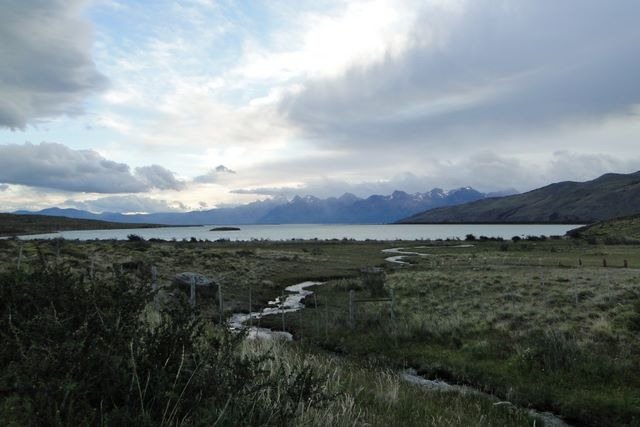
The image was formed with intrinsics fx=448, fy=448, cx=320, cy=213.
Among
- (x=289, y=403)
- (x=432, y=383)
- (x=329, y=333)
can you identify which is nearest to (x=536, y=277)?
(x=329, y=333)

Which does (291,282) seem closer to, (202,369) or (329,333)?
(329,333)

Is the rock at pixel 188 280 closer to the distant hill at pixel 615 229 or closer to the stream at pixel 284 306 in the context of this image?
the stream at pixel 284 306

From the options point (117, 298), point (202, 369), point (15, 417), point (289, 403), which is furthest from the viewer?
point (117, 298)

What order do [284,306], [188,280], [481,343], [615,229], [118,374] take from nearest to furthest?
[118,374]
[481,343]
[188,280]
[284,306]
[615,229]

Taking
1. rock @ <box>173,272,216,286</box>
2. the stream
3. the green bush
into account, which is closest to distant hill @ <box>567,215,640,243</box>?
the stream

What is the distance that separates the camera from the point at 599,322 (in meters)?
18.9

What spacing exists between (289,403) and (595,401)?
1121cm

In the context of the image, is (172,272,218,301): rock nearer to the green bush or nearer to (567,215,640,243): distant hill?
the green bush

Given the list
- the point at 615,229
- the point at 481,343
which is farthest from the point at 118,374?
the point at 615,229

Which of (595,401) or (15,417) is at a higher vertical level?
(15,417)

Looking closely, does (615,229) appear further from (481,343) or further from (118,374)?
(118,374)

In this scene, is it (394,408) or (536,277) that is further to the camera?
(536,277)

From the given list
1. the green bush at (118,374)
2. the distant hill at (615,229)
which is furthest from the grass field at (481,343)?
the distant hill at (615,229)

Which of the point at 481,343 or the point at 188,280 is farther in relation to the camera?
the point at 188,280
